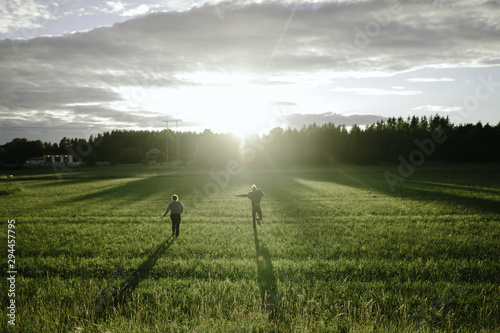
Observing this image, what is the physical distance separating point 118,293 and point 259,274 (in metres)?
4.10

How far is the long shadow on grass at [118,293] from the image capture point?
22.2 ft

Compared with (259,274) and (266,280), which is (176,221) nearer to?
(259,274)

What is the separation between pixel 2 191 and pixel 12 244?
27778mm

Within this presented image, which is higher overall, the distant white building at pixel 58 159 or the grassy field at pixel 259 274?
the distant white building at pixel 58 159

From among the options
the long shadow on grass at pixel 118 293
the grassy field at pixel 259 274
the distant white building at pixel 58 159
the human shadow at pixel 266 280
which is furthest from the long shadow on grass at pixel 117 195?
the distant white building at pixel 58 159

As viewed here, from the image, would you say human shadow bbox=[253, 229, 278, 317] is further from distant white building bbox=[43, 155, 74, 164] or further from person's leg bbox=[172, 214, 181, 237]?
distant white building bbox=[43, 155, 74, 164]

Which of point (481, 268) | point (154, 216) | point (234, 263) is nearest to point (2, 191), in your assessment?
point (154, 216)

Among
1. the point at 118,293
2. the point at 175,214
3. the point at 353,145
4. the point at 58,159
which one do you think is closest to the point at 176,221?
the point at 175,214

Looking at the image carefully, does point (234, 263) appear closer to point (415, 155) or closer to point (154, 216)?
point (154, 216)

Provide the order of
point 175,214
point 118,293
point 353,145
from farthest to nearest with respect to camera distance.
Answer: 1. point 353,145
2. point 175,214
3. point 118,293

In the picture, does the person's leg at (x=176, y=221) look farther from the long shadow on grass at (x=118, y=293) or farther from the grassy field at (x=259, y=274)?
the long shadow on grass at (x=118, y=293)

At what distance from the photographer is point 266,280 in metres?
8.57

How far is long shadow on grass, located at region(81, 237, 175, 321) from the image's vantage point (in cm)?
677

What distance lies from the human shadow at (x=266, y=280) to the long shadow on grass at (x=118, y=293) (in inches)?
142
